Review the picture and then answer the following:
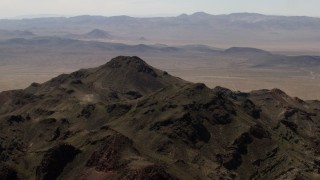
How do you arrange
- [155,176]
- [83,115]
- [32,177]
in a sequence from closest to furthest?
[155,176]
[32,177]
[83,115]

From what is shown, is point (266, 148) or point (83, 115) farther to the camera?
point (83, 115)

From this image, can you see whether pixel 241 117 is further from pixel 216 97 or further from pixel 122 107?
pixel 122 107

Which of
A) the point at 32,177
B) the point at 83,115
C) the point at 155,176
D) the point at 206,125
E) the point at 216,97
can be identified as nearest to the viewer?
the point at 155,176

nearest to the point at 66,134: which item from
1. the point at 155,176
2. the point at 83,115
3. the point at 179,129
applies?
the point at 83,115

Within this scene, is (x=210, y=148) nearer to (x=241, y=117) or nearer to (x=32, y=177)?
(x=241, y=117)

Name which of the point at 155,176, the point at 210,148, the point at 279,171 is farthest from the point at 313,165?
the point at 155,176

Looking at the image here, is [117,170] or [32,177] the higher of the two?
[117,170]
